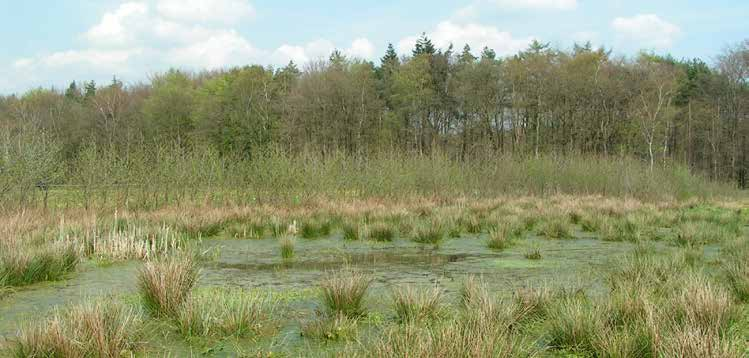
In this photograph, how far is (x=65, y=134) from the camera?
4200 cm

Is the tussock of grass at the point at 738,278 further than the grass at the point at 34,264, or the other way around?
the grass at the point at 34,264

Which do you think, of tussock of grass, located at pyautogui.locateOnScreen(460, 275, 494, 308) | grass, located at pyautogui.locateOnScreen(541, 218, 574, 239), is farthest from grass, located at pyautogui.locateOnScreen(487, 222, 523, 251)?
tussock of grass, located at pyautogui.locateOnScreen(460, 275, 494, 308)

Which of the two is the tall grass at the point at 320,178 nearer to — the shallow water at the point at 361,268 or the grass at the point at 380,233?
the shallow water at the point at 361,268

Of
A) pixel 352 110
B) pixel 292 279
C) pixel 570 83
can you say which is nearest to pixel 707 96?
pixel 570 83

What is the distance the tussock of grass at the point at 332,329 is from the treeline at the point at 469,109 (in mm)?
28809

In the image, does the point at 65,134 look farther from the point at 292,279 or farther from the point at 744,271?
the point at 744,271

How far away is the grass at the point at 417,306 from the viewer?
4.32 metres

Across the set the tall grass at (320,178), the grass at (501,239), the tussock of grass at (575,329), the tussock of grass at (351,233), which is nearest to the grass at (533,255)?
the grass at (501,239)

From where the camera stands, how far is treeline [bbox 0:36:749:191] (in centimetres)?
3550

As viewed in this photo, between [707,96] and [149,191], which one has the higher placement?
[707,96]

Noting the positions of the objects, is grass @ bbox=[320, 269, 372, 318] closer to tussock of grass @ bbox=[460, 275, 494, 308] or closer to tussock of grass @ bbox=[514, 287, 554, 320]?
tussock of grass @ bbox=[460, 275, 494, 308]

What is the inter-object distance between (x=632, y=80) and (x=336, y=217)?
2711 cm

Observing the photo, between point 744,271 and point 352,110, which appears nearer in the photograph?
point 744,271

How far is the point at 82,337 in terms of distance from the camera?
11.0 ft
